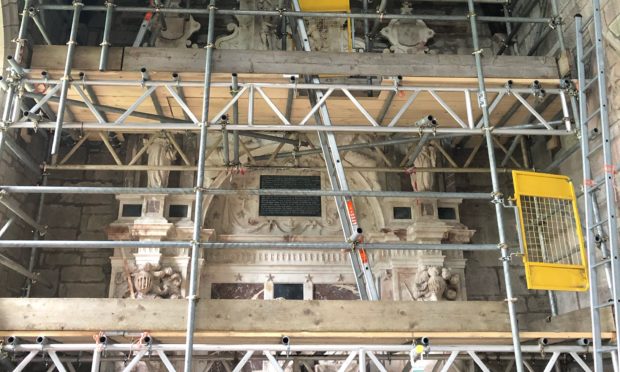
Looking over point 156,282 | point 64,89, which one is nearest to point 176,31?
point 64,89

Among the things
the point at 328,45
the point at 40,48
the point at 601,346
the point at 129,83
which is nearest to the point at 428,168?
the point at 328,45

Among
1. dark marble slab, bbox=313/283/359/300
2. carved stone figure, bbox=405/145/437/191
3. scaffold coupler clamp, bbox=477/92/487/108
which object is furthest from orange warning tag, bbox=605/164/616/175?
dark marble slab, bbox=313/283/359/300

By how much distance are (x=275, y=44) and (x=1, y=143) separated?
477cm

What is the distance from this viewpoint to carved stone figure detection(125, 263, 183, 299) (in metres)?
8.36

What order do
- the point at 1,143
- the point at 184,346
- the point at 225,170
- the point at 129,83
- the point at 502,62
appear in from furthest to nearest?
the point at 225,170
the point at 502,62
the point at 129,83
the point at 1,143
the point at 184,346

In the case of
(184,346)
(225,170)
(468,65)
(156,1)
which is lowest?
(184,346)

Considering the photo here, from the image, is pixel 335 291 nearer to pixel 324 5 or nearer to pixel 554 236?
pixel 554 236

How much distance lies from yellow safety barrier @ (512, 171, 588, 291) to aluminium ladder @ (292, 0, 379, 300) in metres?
1.68

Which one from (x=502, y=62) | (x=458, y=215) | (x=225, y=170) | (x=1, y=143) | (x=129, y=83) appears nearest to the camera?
(x=1, y=143)

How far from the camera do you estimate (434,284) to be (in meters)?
8.69

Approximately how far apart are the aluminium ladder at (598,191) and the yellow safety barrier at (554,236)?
0.18 metres

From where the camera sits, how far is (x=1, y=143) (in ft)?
21.6

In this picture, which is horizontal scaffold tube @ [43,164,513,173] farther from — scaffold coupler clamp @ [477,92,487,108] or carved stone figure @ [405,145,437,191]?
scaffold coupler clamp @ [477,92,487,108]

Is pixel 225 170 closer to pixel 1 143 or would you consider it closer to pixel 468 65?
pixel 1 143
